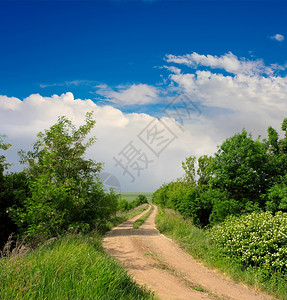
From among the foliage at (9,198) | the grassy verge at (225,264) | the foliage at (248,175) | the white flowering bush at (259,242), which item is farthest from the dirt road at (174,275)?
the foliage at (9,198)

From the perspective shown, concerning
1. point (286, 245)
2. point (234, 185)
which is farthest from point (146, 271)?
point (234, 185)

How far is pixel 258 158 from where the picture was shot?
1650 centimetres

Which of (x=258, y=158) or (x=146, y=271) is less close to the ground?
(x=258, y=158)

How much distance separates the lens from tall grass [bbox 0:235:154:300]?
4320mm

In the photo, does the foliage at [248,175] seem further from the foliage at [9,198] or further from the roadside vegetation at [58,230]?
the foliage at [9,198]

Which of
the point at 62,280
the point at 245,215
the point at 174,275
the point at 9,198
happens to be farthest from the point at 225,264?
the point at 9,198

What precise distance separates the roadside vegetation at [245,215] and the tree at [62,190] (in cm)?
586

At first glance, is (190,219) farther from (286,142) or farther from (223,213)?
(286,142)

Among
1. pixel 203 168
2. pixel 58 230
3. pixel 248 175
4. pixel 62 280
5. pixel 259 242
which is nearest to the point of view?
pixel 62 280

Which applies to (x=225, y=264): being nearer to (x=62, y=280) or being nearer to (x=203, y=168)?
(x=62, y=280)

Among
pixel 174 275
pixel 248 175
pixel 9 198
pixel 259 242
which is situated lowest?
pixel 174 275

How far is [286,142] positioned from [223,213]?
6892 mm

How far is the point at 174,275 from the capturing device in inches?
350

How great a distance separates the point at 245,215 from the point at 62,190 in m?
9.92
